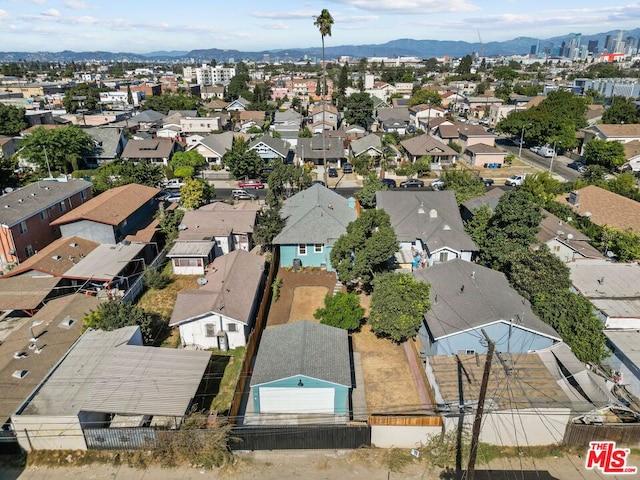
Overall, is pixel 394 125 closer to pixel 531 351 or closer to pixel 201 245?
pixel 201 245

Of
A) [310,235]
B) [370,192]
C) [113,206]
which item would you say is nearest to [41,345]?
[113,206]

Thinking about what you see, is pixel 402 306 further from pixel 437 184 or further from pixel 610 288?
pixel 437 184

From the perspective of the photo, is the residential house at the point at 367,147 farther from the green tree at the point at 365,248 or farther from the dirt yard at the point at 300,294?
the green tree at the point at 365,248

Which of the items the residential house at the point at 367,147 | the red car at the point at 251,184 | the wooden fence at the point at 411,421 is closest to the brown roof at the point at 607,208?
the wooden fence at the point at 411,421

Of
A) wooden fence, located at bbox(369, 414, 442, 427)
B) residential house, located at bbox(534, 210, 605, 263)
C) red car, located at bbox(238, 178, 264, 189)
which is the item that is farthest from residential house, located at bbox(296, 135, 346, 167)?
wooden fence, located at bbox(369, 414, 442, 427)

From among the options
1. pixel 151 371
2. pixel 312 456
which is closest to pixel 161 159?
pixel 151 371

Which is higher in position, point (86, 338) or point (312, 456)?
point (86, 338)

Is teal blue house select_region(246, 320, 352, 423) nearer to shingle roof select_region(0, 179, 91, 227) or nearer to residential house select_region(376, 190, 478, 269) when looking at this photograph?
residential house select_region(376, 190, 478, 269)
